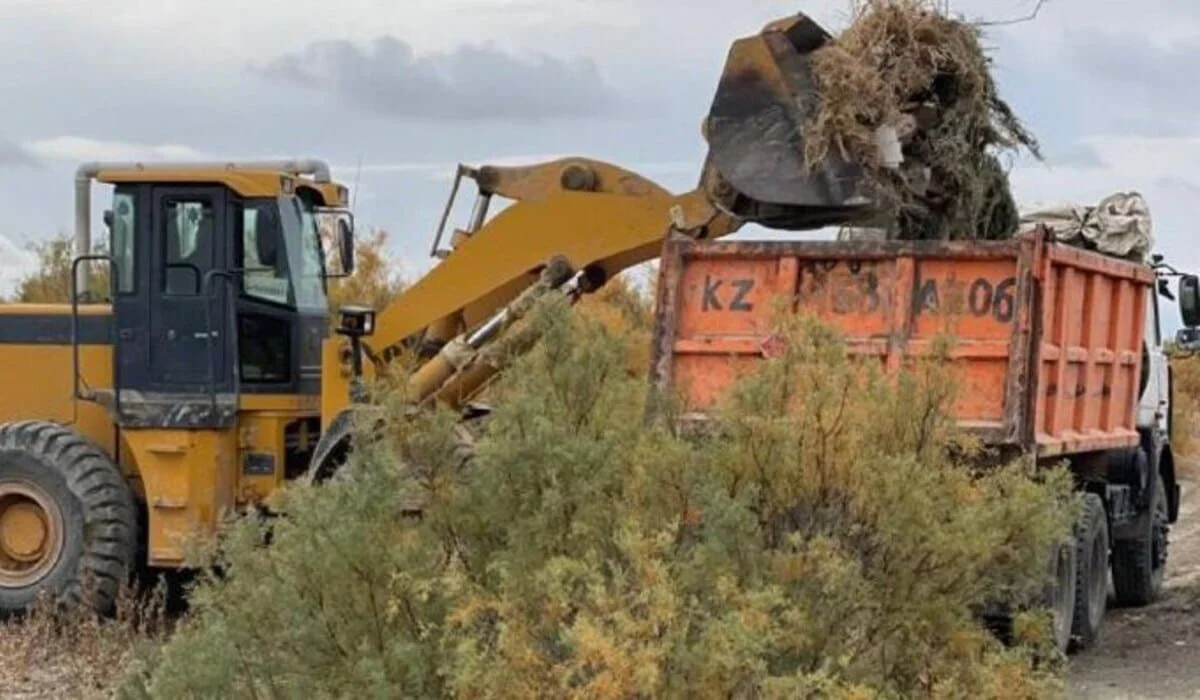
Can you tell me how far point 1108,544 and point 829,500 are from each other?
7204mm

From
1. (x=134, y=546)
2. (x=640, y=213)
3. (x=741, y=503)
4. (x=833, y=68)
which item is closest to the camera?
(x=741, y=503)

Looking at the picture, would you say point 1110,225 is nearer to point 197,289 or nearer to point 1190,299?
point 1190,299

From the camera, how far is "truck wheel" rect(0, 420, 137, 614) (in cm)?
1316

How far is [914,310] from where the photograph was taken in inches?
437

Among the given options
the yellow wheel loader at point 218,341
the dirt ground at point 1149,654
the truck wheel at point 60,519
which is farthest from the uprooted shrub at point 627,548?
the truck wheel at point 60,519

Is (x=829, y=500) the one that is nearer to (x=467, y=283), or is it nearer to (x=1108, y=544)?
(x=467, y=283)

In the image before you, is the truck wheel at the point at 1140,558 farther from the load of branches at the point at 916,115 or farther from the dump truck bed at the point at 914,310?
the load of branches at the point at 916,115

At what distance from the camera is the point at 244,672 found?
6965 mm

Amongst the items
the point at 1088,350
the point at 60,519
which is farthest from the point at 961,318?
the point at 60,519

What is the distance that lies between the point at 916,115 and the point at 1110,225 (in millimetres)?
4602

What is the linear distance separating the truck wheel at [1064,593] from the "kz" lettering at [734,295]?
2.26 m

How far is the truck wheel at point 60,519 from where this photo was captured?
43.2ft

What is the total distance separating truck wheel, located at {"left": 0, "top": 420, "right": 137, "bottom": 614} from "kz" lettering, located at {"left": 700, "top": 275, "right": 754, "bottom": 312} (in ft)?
13.9

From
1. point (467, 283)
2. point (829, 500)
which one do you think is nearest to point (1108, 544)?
point (467, 283)
